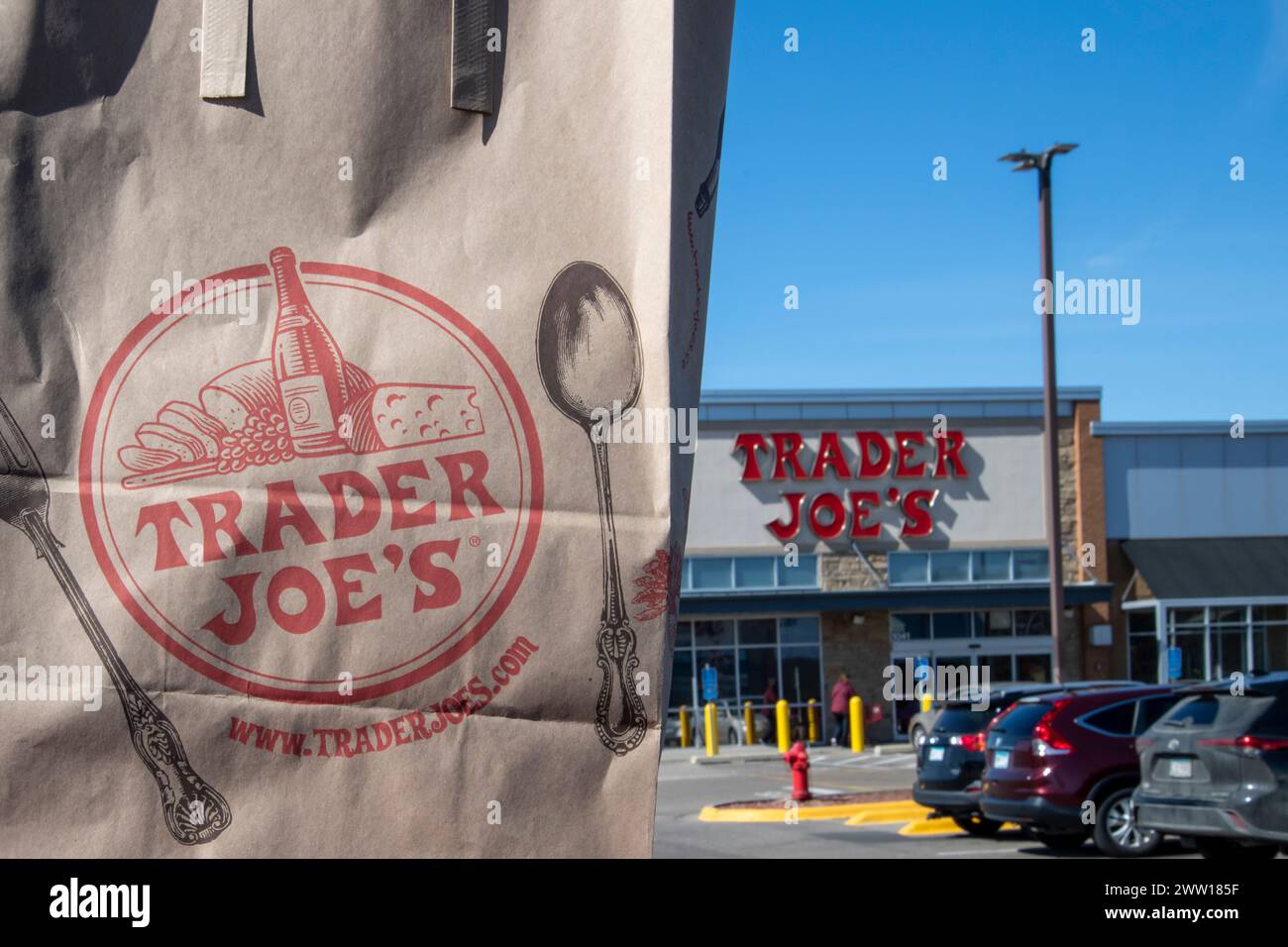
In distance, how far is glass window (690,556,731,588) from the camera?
3008 cm

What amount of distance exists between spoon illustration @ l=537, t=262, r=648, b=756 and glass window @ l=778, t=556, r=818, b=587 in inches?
1135

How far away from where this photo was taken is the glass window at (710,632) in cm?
3011

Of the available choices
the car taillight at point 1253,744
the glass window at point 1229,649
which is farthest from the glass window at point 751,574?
the car taillight at point 1253,744

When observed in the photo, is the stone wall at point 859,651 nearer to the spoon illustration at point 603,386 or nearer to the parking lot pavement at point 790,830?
the parking lot pavement at point 790,830

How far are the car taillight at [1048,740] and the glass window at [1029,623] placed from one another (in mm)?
18526

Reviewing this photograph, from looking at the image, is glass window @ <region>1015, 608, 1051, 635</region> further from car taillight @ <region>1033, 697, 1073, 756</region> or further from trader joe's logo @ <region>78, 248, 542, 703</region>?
trader joe's logo @ <region>78, 248, 542, 703</region>

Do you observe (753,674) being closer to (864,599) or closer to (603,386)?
(864,599)

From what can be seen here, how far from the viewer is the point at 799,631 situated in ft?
101

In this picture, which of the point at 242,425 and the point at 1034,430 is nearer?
the point at 242,425

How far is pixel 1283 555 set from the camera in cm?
3194

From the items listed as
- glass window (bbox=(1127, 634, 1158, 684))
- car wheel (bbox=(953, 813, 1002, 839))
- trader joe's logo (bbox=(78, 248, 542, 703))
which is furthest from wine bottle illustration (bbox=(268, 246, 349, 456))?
glass window (bbox=(1127, 634, 1158, 684))
